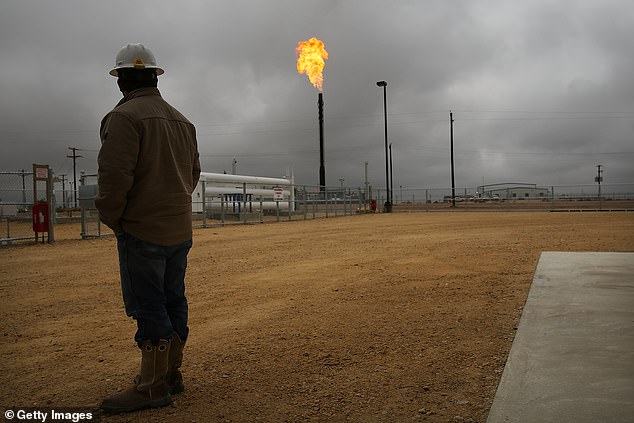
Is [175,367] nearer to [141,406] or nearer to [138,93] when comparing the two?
[141,406]

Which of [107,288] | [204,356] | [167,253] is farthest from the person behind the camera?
[107,288]

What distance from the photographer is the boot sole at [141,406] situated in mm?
2922

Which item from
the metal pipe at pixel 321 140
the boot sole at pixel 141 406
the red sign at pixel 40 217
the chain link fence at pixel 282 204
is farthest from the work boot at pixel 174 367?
the metal pipe at pixel 321 140

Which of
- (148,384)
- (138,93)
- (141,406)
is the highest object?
(138,93)

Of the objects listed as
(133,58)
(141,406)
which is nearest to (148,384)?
(141,406)

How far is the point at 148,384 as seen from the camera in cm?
297

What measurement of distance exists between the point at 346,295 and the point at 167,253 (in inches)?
133

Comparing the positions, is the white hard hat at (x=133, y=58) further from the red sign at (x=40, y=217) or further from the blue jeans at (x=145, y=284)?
the red sign at (x=40, y=217)

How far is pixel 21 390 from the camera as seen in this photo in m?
3.32

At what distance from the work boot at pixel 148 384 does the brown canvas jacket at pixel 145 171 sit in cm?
62

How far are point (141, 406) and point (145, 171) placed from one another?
134 cm

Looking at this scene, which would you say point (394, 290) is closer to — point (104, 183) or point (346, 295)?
point (346, 295)

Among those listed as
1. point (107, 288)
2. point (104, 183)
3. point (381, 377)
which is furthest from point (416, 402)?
point (107, 288)

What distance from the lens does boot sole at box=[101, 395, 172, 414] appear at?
292 centimetres
